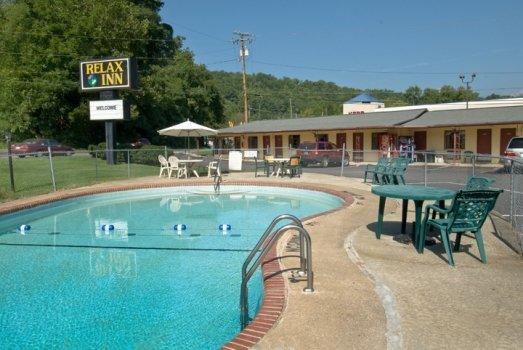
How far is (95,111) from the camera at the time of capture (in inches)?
1001

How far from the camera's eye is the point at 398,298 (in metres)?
4.73

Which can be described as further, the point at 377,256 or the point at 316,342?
the point at 377,256

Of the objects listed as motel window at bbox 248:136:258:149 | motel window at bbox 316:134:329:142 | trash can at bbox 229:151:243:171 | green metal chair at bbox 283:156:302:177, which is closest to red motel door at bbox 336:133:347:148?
motel window at bbox 316:134:329:142

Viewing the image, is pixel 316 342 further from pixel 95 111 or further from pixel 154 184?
pixel 95 111

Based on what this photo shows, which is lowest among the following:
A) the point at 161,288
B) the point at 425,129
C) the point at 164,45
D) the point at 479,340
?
the point at 161,288

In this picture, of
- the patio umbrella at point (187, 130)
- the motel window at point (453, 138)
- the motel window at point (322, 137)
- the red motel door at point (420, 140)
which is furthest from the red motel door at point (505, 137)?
the patio umbrella at point (187, 130)

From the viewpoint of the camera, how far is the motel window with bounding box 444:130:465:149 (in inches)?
1178

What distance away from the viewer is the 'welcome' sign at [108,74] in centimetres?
2398

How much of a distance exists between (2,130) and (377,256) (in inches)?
1605

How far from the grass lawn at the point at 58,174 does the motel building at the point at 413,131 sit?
27.8 ft

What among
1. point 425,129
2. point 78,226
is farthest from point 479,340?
point 425,129

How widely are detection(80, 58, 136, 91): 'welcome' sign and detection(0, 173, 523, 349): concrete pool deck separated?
62.5ft

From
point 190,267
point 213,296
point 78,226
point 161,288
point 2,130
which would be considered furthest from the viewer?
point 2,130

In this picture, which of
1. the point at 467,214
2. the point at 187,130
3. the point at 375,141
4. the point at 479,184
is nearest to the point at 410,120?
the point at 375,141
